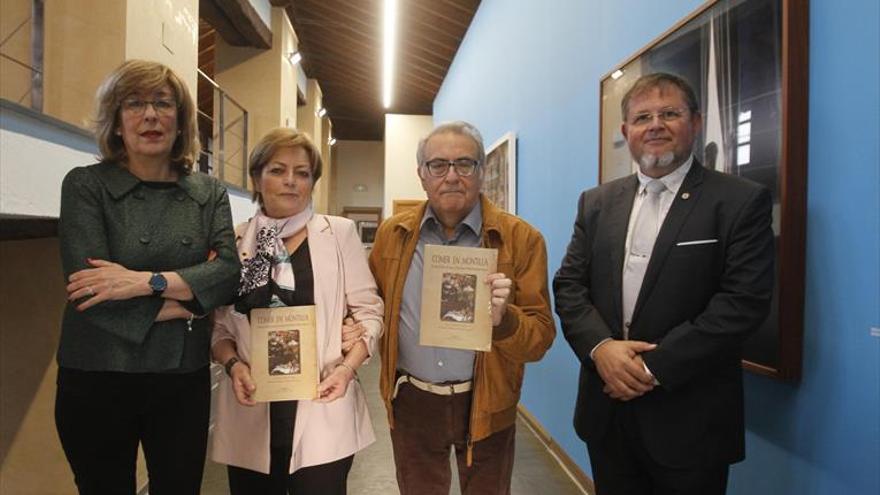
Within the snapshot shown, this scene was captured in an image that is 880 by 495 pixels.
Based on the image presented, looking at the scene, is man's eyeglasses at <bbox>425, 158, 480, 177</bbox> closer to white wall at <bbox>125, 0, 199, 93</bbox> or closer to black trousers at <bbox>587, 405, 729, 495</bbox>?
black trousers at <bbox>587, 405, 729, 495</bbox>

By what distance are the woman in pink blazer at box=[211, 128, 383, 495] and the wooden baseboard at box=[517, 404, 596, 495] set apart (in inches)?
59.1

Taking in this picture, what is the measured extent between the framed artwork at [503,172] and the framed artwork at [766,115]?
7.80 feet

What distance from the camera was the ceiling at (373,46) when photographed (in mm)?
6238

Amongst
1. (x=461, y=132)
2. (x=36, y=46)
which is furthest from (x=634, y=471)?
(x=36, y=46)

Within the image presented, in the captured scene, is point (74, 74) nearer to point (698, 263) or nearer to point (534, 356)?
point (534, 356)

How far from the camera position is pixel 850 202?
47.9 inches

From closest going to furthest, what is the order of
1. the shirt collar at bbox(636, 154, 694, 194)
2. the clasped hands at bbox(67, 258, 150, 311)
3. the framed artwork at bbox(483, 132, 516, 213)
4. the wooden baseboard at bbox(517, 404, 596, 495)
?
the clasped hands at bbox(67, 258, 150, 311) → the shirt collar at bbox(636, 154, 694, 194) → the wooden baseboard at bbox(517, 404, 596, 495) → the framed artwork at bbox(483, 132, 516, 213)

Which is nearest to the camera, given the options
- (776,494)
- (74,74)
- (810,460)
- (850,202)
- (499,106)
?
(850,202)

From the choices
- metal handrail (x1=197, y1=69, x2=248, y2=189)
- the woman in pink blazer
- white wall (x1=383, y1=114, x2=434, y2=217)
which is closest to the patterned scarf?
the woman in pink blazer

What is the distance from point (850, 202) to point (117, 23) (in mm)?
3153

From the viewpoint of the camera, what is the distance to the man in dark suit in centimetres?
121

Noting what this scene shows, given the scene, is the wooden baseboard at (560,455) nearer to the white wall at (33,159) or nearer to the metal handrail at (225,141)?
the white wall at (33,159)

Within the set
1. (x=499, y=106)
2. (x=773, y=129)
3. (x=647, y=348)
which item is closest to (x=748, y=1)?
(x=773, y=129)

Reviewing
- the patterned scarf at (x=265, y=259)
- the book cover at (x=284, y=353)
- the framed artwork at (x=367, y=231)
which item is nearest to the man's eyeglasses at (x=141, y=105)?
the patterned scarf at (x=265, y=259)
